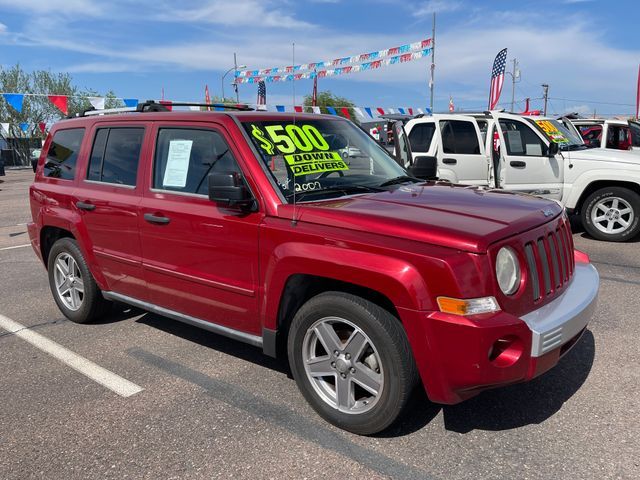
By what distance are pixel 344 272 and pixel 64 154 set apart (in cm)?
333

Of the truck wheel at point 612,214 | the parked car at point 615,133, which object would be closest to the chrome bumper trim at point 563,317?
the truck wheel at point 612,214

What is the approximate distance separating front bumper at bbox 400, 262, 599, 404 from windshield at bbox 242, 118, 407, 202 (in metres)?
1.19

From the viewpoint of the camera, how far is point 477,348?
2.45m

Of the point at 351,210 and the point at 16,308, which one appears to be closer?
the point at 351,210

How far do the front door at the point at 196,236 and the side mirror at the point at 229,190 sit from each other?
0.09 meters

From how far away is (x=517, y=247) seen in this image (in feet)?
8.86

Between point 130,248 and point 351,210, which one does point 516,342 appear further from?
point 130,248

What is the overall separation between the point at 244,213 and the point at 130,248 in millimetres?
1277

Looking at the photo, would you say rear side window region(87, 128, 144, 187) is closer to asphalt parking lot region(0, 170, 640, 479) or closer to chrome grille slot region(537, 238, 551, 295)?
asphalt parking lot region(0, 170, 640, 479)

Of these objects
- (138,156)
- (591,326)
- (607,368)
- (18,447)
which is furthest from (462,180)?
(18,447)

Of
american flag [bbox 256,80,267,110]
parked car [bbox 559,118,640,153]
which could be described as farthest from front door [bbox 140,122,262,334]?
parked car [bbox 559,118,640,153]

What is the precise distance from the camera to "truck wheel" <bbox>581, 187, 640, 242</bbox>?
7.80 m

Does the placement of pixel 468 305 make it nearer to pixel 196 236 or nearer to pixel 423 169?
pixel 196 236

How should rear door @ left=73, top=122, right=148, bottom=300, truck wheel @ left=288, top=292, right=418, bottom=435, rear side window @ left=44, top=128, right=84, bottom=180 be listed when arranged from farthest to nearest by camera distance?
rear side window @ left=44, top=128, right=84, bottom=180, rear door @ left=73, top=122, right=148, bottom=300, truck wheel @ left=288, top=292, right=418, bottom=435
